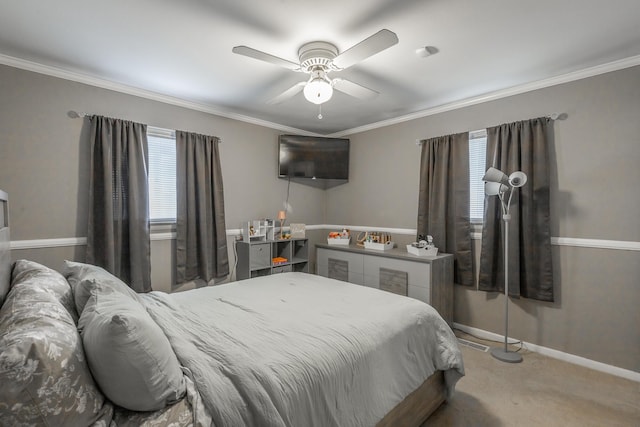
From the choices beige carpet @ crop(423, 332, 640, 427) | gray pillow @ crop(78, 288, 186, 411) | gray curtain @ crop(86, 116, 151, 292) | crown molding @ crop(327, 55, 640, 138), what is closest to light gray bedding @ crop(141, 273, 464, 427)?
gray pillow @ crop(78, 288, 186, 411)

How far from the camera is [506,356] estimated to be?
2771 mm

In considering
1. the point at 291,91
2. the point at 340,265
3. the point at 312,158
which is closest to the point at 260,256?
the point at 340,265

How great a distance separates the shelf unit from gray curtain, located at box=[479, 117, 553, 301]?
2.38 m

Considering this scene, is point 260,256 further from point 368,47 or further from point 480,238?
point 368,47

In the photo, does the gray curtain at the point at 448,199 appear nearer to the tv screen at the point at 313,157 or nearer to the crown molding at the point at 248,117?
the crown molding at the point at 248,117

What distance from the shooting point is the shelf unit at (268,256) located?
369 cm

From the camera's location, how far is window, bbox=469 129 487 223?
10.8 feet

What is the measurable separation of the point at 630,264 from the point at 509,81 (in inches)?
74.9

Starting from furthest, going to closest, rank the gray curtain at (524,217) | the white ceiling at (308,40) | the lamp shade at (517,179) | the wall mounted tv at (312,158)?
the wall mounted tv at (312,158), the gray curtain at (524,217), the lamp shade at (517,179), the white ceiling at (308,40)

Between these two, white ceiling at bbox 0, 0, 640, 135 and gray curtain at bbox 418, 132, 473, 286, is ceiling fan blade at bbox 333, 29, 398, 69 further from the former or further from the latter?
gray curtain at bbox 418, 132, 473, 286

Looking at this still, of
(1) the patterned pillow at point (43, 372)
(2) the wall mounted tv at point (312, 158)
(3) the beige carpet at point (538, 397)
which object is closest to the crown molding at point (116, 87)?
(2) the wall mounted tv at point (312, 158)

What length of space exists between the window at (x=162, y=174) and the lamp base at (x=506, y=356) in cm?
358

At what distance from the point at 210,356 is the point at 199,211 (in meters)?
2.32

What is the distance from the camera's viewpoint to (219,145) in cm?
369
